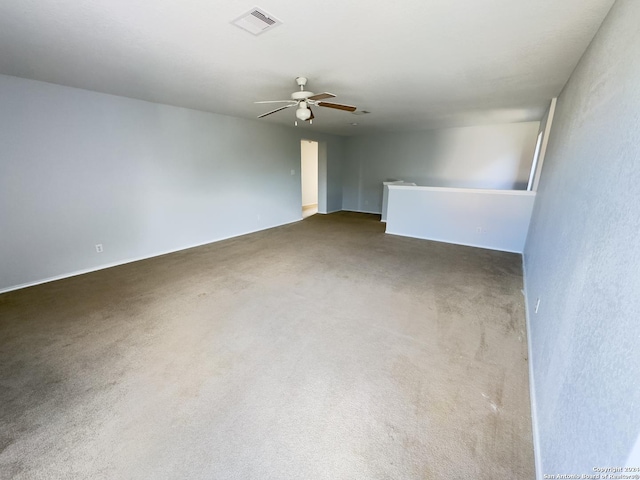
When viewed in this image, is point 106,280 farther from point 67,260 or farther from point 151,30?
point 151,30

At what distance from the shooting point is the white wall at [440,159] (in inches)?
230

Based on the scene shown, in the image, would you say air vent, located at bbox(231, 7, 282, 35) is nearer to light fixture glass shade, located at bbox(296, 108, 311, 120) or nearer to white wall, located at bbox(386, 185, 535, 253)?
light fixture glass shade, located at bbox(296, 108, 311, 120)

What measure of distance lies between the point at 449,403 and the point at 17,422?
2531 millimetres

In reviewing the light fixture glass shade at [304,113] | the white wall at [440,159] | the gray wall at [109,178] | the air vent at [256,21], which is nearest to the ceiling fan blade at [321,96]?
the light fixture glass shade at [304,113]

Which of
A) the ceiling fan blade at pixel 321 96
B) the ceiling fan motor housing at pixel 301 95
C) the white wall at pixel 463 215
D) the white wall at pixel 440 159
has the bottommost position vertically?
the white wall at pixel 463 215

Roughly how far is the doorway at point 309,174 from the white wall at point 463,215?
3.40 meters

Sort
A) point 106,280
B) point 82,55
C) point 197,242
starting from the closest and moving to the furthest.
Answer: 1. point 82,55
2. point 106,280
3. point 197,242

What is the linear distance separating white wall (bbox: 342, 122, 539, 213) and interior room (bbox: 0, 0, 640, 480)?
1639 millimetres

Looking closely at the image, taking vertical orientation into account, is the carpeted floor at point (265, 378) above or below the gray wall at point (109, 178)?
below

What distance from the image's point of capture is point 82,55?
2246 mm

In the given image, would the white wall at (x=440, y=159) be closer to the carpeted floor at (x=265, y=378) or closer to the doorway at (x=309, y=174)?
the doorway at (x=309, y=174)

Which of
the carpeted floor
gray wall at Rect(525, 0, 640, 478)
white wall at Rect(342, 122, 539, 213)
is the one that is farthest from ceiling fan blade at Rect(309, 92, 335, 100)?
white wall at Rect(342, 122, 539, 213)

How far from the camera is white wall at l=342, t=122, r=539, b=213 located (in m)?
5.84

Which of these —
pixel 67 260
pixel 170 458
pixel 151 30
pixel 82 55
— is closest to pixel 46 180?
pixel 67 260
